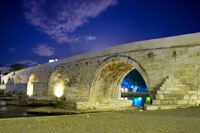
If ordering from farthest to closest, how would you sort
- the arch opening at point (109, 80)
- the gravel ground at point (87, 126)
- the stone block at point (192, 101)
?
the arch opening at point (109, 80)
the stone block at point (192, 101)
the gravel ground at point (87, 126)

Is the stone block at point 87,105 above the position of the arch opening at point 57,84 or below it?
below

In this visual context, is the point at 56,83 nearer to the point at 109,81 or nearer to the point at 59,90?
the point at 59,90

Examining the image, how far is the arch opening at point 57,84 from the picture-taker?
19.5m

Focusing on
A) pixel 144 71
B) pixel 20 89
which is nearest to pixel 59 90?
pixel 20 89

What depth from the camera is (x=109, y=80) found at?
13.9 meters

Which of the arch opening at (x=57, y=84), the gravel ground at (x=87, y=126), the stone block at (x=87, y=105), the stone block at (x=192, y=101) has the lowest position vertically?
the stone block at (x=87, y=105)

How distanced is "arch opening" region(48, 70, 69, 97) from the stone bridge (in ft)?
4.56

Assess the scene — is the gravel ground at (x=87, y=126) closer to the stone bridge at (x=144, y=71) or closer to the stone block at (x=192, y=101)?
the stone bridge at (x=144, y=71)

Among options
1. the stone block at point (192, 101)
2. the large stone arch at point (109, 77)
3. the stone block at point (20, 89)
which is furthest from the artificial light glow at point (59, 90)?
the stone block at point (192, 101)

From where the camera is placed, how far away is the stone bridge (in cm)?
741

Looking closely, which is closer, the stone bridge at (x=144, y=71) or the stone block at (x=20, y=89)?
the stone bridge at (x=144, y=71)

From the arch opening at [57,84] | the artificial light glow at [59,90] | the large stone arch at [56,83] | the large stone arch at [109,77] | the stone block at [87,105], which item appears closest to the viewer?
the stone block at [87,105]

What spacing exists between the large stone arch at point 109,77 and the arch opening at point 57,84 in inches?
254

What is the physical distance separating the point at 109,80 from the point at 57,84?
839 centimetres
